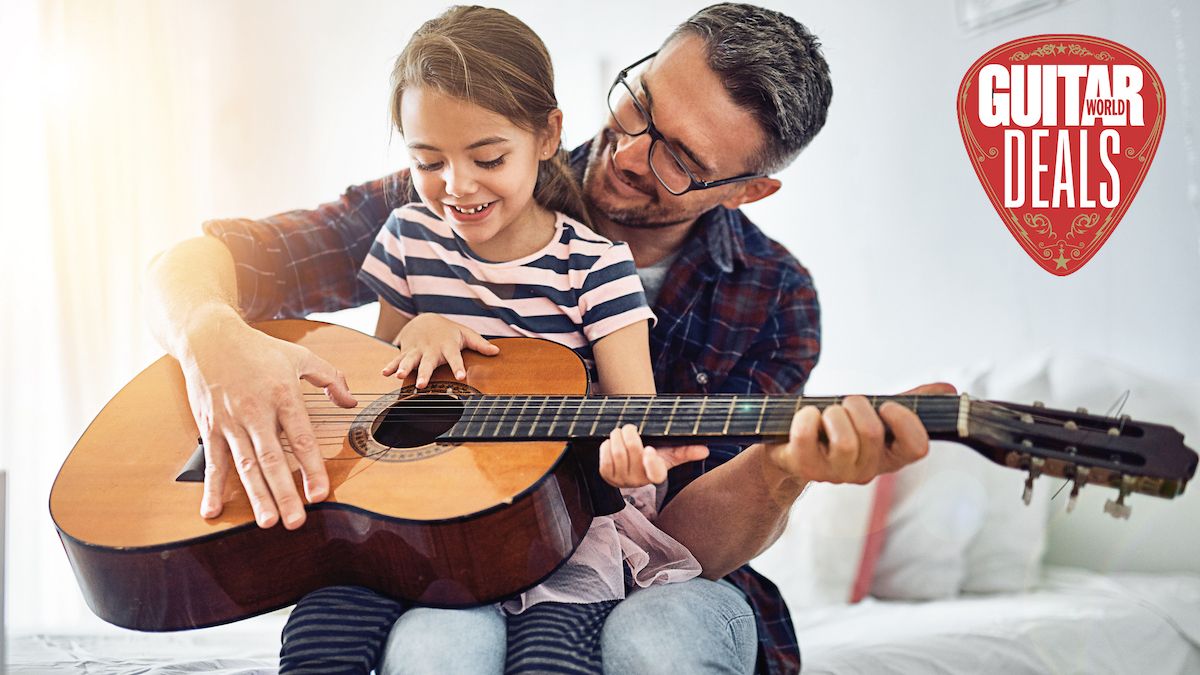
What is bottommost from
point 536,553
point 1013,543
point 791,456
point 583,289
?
point 1013,543

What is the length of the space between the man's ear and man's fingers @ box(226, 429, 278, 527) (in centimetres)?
68

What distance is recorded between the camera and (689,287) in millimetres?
1325

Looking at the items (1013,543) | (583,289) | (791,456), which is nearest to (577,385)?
(583,289)

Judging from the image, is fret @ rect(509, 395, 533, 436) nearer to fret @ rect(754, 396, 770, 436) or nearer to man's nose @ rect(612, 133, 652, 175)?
fret @ rect(754, 396, 770, 436)

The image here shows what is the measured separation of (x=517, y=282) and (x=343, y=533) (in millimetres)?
395

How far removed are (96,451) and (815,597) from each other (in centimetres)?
97

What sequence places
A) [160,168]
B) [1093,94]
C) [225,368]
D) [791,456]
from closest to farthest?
1. [791,456]
2. [225,368]
3. [1093,94]
4. [160,168]

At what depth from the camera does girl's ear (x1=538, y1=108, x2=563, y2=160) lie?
121 centimetres

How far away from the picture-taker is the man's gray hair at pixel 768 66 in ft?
4.06

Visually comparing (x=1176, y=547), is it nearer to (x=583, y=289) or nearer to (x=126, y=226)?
(x=583, y=289)

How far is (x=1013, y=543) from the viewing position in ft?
4.34

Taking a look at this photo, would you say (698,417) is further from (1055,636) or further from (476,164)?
(1055,636)

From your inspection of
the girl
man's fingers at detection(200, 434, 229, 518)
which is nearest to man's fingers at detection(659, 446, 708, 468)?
the girl

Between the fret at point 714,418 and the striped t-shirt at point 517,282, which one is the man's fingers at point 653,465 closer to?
the fret at point 714,418
